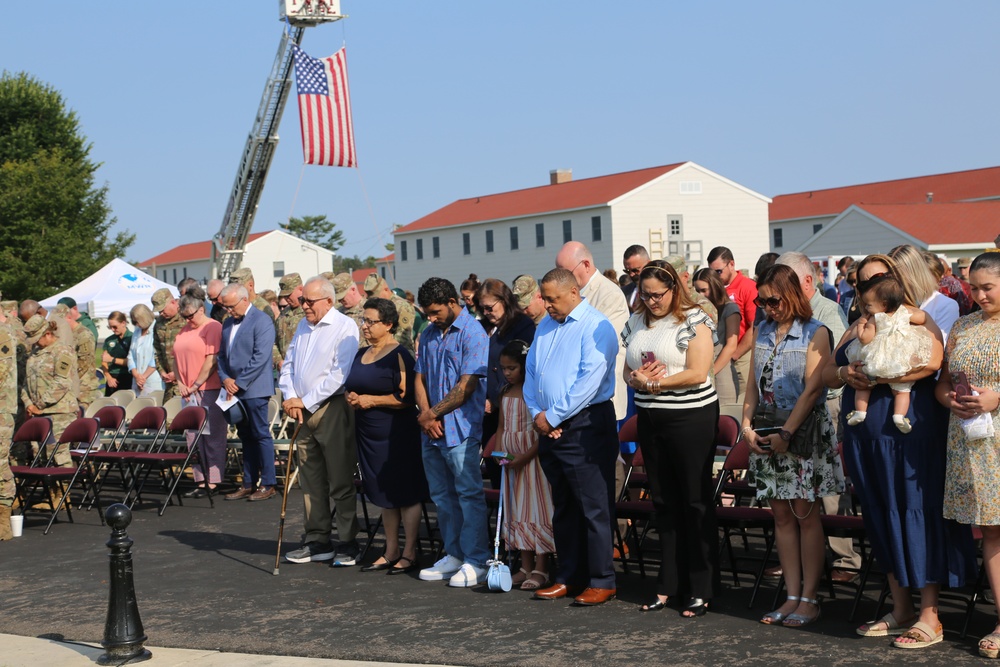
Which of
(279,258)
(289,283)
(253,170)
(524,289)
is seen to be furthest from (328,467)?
(279,258)

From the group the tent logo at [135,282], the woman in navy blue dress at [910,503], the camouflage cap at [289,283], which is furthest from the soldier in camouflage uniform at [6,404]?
the tent logo at [135,282]

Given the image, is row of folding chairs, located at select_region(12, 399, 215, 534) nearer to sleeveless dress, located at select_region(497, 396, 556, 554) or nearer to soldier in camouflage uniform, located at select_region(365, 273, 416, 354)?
soldier in camouflage uniform, located at select_region(365, 273, 416, 354)

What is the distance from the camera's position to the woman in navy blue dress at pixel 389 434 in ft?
27.2

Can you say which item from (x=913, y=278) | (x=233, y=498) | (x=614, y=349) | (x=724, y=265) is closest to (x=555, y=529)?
(x=614, y=349)

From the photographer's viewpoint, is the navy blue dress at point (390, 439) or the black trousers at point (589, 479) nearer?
the black trousers at point (589, 479)

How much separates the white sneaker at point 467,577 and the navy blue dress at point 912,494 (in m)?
2.72

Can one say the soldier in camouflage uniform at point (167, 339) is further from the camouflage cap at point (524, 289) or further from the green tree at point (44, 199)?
the green tree at point (44, 199)

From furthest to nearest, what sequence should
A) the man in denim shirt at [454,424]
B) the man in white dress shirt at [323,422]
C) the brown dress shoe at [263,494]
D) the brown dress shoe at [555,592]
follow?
the brown dress shoe at [263,494] → the man in white dress shirt at [323,422] → the man in denim shirt at [454,424] → the brown dress shoe at [555,592]

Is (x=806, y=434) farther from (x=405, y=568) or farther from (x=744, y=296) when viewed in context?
(x=744, y=296)

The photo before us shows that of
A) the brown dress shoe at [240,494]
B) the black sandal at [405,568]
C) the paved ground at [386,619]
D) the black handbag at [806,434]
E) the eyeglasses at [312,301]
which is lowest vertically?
the paved ground at [386,619]

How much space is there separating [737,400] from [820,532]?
4.17 meters

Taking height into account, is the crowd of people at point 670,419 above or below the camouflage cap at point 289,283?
below

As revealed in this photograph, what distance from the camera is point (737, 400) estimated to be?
10.5 meters

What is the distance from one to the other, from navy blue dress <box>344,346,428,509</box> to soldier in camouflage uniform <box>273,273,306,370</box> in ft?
15.6
